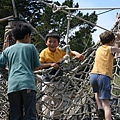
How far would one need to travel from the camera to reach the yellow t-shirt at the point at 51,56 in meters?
3.65

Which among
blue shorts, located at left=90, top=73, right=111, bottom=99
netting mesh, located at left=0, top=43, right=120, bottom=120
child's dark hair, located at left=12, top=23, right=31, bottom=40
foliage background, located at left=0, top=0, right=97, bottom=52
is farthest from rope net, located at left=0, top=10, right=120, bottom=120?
foliage background, located at left=0, top=0, right=97, bottom=52

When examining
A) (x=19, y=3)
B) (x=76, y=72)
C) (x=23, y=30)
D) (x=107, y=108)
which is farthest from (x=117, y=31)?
(x=19, y=3)

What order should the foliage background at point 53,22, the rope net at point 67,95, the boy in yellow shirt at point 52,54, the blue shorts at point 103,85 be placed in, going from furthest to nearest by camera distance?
the foliage background at point 53,22 → the boy in yellow shirt at point 52,54 → the rope net at point 67,95 → the blue shorts at point 103,85

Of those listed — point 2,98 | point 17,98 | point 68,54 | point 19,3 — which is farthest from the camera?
point 19,3

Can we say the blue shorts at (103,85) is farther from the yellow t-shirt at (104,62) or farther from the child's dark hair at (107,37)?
the child's dark hair at (107,37)

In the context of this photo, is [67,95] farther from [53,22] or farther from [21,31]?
[53,22]

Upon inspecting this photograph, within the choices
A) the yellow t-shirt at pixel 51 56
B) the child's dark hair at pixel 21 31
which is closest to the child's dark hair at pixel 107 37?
the yellow t-shirt at pixel 51 56

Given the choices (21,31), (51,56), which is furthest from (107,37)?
(21,31)

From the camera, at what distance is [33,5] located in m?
17.0

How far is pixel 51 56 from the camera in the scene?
3682 mm

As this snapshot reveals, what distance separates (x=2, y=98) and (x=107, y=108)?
0.79 meters

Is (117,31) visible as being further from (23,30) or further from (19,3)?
(19,3)

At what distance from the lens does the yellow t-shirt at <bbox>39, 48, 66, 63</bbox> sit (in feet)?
12.0

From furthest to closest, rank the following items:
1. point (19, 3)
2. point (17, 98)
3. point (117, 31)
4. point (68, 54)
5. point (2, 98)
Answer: point (19, 3) → point (117, 31) → point (68, 54) → point (2, 98) → point (17, 98)
